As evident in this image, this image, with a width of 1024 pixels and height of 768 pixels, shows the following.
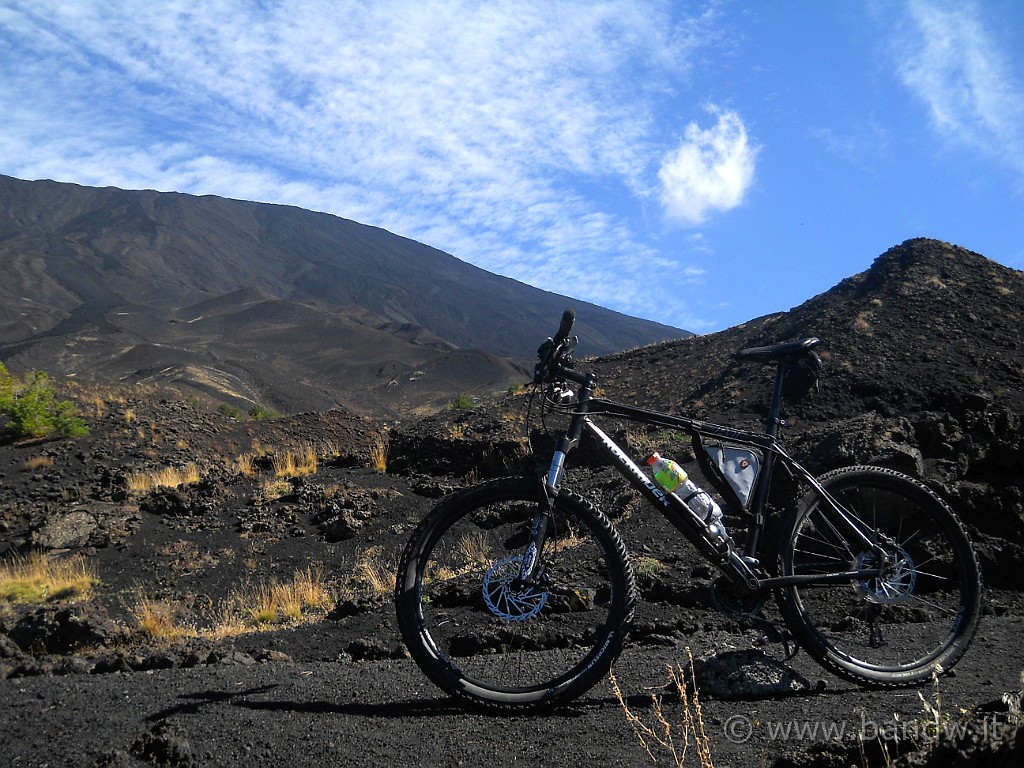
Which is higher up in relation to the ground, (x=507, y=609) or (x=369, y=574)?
(x=507, y=609)

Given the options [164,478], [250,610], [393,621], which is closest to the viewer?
[393,621]

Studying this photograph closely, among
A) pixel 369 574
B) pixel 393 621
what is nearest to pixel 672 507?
pixel 393 621

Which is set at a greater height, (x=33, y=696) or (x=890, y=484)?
(x=890, y=484)

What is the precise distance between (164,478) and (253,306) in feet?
311

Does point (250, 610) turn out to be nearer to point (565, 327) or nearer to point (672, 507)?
point (672, 507)

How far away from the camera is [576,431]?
3.54 metres

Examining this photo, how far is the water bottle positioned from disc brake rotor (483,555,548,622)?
0.68 m

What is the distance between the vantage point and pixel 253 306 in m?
109

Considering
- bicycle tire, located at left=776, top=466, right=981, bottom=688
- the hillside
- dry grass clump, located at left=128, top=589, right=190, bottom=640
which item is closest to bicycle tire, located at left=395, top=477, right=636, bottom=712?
bicycle tire, located at left=776, top=466, right=981, bottom=688

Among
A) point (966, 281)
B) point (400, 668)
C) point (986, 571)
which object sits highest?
point (966, 281)

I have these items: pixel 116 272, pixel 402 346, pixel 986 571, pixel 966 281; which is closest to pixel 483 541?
pixel 986 571

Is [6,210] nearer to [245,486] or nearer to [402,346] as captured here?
[402,346]

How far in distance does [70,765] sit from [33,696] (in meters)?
0.91

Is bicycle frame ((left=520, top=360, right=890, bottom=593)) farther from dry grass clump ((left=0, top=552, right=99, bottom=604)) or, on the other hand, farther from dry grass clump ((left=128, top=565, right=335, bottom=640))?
dry grass clump ((left=0, top=552, right=99, bottom=604))
